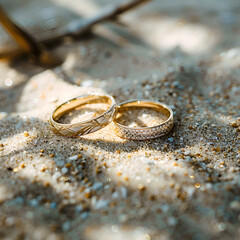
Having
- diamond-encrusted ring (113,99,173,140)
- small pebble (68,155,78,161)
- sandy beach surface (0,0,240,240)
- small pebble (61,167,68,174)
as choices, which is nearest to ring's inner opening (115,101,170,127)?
diamond-encrusted ring (113,99,173,140)

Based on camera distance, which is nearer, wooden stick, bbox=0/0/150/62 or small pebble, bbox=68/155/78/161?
small pebble, bbox=68/155/78/161

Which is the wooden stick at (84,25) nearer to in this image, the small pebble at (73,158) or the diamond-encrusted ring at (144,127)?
the diamond-encrusted ring at (144,127)

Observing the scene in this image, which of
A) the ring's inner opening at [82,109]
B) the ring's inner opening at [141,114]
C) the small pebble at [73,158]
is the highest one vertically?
the small pebble at [73,158]

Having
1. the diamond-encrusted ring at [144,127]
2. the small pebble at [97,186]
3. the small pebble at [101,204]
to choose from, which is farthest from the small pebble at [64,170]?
the diamond-encrusted ring at [144,127]

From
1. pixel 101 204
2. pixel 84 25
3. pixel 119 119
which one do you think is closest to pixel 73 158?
pixel 101 204

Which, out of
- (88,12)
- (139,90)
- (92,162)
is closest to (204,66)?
(139,90)

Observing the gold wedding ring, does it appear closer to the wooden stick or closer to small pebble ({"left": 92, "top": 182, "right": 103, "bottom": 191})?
small pebble ({"left": 92, "top": 182, "right": 103, "bottom": 191})

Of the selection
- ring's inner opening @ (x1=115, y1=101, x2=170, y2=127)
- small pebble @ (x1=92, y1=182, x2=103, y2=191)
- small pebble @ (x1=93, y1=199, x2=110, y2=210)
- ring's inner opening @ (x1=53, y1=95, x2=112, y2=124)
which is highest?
small pebble @ (x1=92, y1=182, x2=103, y2=191)
